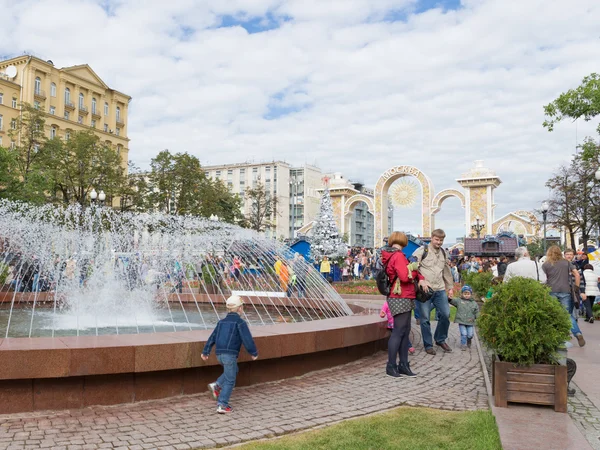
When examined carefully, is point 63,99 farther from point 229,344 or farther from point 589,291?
point 229,344

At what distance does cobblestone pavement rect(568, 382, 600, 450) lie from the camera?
Result: 4555 mm

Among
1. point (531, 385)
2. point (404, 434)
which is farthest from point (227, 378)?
point (531, 385)

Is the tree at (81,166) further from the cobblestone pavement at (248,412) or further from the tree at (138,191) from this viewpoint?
the cobblestone pavement at (248,412)

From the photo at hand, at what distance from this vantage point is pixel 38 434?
4344mm

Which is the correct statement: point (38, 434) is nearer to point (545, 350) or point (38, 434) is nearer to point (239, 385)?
point (239, 385)

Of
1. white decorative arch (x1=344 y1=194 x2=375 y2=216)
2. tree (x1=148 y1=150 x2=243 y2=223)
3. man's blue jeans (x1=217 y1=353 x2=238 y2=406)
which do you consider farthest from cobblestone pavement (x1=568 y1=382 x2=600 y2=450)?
white decorative arch (x1=344 y1=194 x2=375 y2=216)

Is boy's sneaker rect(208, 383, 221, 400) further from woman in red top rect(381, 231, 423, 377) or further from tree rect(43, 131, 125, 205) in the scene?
tree rect(43, 131, 125, 205)

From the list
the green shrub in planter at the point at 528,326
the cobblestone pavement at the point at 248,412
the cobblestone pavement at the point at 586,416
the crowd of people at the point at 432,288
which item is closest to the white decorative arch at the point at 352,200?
the crowd of people at the point at 432,288

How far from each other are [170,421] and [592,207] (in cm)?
3737

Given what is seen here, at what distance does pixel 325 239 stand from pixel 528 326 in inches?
1117

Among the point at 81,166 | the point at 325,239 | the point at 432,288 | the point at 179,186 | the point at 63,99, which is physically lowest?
the point at 432,288

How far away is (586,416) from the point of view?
5172 mm

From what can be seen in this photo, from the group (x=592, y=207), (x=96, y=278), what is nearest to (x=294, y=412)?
(x=96, y=278)

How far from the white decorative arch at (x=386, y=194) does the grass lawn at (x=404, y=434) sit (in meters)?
47.7
